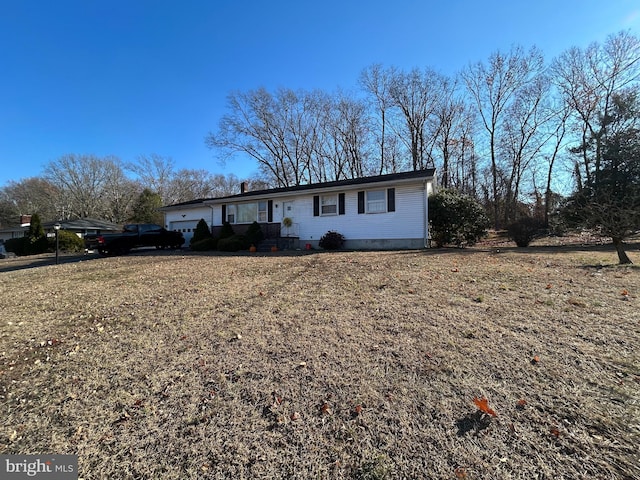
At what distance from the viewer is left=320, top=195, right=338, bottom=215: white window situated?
47.0 feet

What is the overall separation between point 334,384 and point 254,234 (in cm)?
1319

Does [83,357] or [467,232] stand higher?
[467,232]

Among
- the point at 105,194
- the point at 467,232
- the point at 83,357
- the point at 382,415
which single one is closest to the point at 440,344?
the point at 382,415

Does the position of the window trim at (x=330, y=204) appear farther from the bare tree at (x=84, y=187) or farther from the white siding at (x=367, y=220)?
the bare tree at (x=84, y=187)

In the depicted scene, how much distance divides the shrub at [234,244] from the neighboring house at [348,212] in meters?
1.47

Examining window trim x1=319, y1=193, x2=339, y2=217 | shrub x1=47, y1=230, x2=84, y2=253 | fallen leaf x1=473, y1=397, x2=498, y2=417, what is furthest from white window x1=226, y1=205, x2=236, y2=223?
fallen leaf x1=473, y1=397, x2=498, y2=417

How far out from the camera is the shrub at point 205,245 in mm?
15695

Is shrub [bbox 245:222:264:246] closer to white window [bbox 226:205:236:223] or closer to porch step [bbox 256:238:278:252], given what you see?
porch step [bbox 256:238:278:252]

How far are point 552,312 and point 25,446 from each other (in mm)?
5679

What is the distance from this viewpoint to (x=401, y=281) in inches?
233

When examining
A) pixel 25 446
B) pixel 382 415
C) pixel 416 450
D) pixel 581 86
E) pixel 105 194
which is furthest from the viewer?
pixel 105 194

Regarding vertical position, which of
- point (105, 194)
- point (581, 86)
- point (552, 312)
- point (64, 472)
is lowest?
point (64, 472)

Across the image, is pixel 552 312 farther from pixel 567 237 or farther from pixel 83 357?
pixel 567 237

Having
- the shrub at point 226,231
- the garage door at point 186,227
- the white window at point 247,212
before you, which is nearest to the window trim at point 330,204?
the white window at point 247,212
